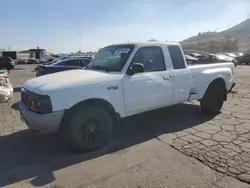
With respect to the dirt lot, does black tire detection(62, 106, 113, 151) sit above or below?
above

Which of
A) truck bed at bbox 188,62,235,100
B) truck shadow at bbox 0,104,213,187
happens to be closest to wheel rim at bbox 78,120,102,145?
truck shadow at bbox 0,104,213,187

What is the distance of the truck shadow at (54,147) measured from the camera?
390cm

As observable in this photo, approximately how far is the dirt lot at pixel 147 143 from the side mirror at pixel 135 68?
1338mm

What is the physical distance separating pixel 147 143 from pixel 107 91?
4.18ft

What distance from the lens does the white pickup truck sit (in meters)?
4.22

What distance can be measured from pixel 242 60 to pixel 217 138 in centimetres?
3188

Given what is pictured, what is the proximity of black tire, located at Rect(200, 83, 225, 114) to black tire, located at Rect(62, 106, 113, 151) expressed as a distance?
3.09 m

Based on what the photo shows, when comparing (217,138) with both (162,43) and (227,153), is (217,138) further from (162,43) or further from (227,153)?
(162,43)

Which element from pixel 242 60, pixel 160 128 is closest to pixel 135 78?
pixel 160 128

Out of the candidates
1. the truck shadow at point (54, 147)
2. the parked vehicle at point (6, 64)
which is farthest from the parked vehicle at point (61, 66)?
the parked vehicle at point (6, 64)

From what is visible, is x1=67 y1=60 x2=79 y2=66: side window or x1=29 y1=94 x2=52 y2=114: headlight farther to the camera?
x1=67 y1=60 x2=79 y2=66: side window

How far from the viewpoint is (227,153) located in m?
4.41

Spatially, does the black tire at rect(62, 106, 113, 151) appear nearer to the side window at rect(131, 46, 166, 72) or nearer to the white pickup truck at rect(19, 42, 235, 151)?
the white pickup truck at rect(19, 42, 235, 151)

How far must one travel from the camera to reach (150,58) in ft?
18.0
